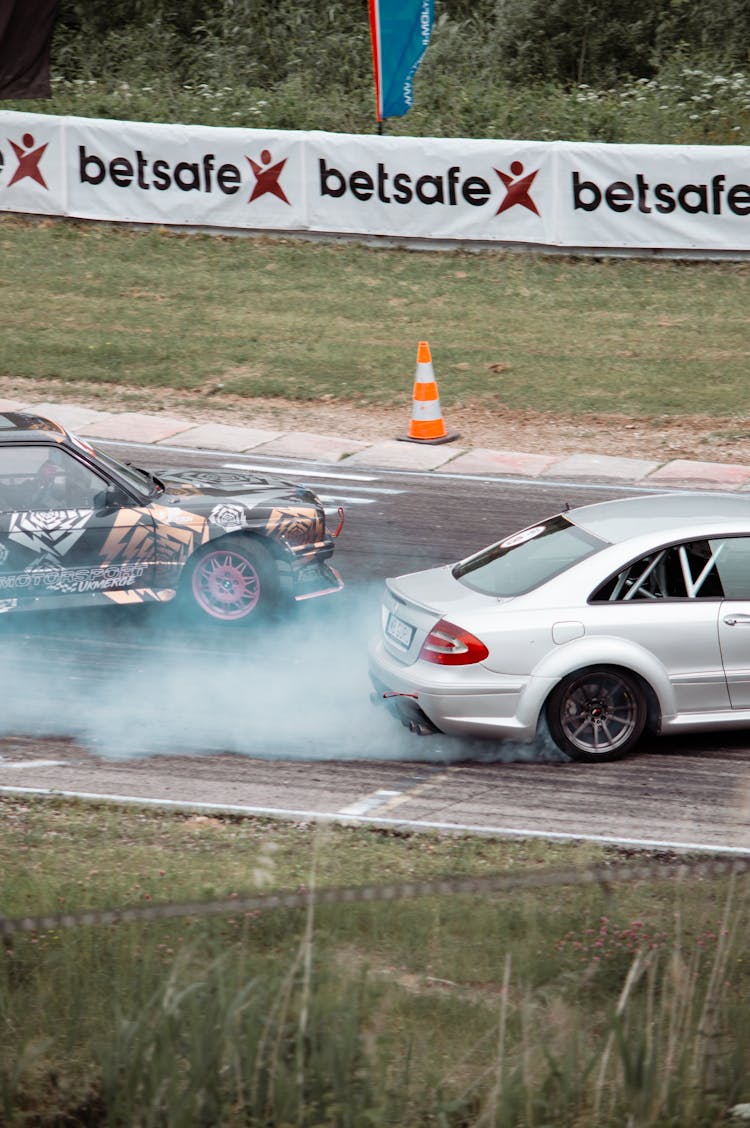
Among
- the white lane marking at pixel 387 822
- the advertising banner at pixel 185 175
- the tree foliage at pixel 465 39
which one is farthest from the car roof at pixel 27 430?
the tree foliage at pixel 465 39

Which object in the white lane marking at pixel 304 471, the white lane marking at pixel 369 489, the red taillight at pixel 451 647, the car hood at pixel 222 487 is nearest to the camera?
the red taillight at pixel 451 647

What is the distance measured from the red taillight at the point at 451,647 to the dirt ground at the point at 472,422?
8490 mm

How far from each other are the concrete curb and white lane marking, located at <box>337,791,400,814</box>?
798cm

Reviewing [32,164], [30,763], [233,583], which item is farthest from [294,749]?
[32,164]

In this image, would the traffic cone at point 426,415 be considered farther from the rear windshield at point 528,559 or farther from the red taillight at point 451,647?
the red taillight at point 451,647

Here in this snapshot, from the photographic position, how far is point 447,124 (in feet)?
94.7

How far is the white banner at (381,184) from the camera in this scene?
75.8ft

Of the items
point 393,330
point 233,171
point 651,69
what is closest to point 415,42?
point 233,171

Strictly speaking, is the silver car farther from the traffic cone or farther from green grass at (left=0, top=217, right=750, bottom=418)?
green grass at (left=0, top=217, right=750, bottom=418)

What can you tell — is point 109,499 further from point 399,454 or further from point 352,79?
point 352,79

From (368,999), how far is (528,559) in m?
4.63

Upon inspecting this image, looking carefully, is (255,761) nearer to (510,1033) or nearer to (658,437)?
(510,1033)

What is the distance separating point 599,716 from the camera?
9219 mm

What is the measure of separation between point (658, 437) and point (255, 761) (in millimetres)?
9866
